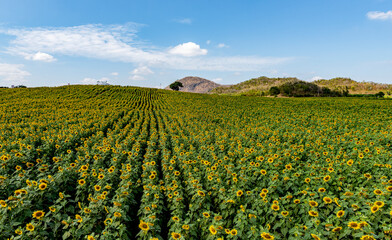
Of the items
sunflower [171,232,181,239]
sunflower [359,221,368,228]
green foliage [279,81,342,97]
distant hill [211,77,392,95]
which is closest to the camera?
sunflower [359,221,368,228]

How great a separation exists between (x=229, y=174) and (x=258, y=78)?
186m

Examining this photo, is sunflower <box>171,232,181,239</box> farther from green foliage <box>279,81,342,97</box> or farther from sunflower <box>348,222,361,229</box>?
green foliage <box>279,81,342,97</box>

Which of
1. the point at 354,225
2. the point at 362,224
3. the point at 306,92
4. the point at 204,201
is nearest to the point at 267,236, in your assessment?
the point at 354,225

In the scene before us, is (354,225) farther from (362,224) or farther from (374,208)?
(374,208)

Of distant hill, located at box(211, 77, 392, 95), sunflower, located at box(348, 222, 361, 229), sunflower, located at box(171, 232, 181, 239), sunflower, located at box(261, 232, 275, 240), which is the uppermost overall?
distant hill, located at box(211, 77, 392, 95)

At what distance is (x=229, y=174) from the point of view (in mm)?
6320

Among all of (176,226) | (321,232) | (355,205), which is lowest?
(176,226)

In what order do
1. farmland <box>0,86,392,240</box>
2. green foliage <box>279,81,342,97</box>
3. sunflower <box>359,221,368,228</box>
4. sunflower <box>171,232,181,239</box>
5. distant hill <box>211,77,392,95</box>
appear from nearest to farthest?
sunflower <box>359,221,368,228</box>, sunflower <box>171,232,181,239</box>, farmland <box>0,86,392,240</box>, distant hill <box>211,77,392,95</box>, green foliage <box>279,81,342,97</box>

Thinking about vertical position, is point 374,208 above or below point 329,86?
below

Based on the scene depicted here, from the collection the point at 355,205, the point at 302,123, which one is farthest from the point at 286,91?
the point at 355,205

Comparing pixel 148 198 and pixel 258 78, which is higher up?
pixel 258 78

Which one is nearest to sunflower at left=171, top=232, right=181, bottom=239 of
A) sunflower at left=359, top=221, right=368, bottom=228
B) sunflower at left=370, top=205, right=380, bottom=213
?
sunflower at left=359, top=221, right=368, bottom=228

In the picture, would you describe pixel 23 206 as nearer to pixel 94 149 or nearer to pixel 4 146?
pixel 94 149

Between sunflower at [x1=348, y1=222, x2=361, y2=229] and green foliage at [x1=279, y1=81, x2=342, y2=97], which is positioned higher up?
green foliage at [x1=279, y1=81, x2=342, y2=97]
